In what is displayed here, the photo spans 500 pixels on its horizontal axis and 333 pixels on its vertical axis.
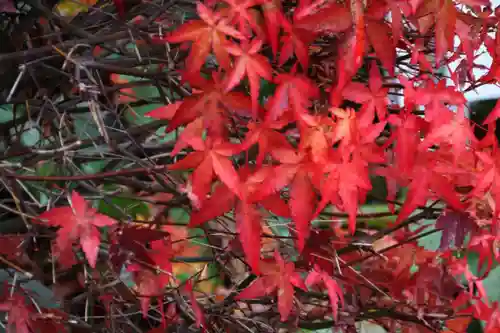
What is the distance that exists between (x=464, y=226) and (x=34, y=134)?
3.58 ft

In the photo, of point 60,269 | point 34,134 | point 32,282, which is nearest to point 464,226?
point 60,269

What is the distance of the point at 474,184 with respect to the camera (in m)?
1.06

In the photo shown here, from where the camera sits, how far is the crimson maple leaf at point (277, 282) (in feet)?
3.60

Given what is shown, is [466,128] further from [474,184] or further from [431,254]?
[431,254]

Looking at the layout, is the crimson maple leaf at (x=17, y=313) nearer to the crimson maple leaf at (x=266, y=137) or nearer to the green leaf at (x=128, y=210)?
the crimson maple leaf at (x=266, y=137)

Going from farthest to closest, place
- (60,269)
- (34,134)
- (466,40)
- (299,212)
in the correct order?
1. (34,134)
2. (60,269)
3. (466,40)
4. (299,212)

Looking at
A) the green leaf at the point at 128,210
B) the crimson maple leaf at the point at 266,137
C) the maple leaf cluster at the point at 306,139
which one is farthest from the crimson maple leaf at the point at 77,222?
the green leaf at the point at 128,210

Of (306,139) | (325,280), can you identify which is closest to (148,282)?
(325,280)

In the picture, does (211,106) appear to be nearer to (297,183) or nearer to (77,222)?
(297,183)

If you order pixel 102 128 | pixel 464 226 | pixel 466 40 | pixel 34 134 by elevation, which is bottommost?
pixel 34 134

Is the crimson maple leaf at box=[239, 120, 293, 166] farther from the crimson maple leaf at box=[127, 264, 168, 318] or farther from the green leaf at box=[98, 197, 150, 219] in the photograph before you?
the green leaf at box=[98, 197, 150, 219]

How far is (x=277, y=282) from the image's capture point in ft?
3.67

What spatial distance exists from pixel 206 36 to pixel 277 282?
47cm

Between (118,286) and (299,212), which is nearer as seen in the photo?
(299,212)
